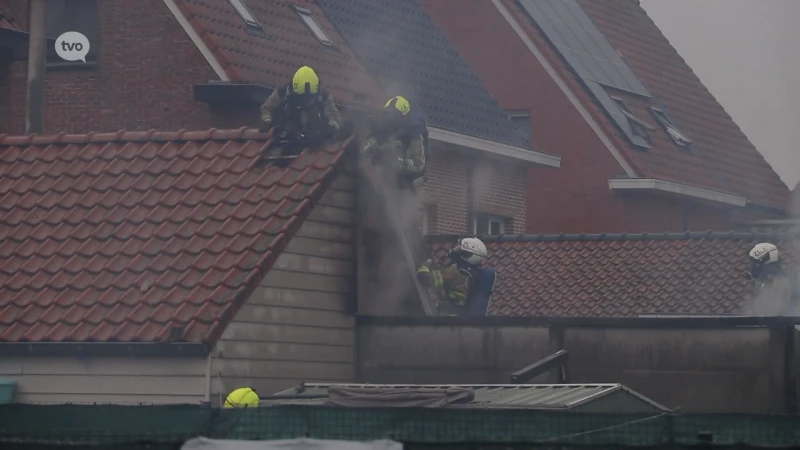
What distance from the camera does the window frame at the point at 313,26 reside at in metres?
25.2

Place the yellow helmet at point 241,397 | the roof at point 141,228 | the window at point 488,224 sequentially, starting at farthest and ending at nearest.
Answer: the window at point 488,224
the roof at point 141,228
the yellow helmet at point 241,397

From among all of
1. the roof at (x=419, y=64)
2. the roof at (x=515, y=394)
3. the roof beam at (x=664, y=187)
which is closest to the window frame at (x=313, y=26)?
the roof at (x=419, y=64)

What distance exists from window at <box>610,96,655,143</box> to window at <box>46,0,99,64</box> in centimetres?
1335

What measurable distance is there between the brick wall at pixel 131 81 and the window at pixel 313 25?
3.47 m

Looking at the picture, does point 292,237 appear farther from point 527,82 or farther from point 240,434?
point 527,82

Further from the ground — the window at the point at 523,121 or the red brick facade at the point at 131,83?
the window at the point at 523,121

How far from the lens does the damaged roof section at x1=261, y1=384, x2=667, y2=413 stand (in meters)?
11.3

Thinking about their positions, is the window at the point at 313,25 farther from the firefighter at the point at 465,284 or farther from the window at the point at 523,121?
the firefighter at the point at 465,284

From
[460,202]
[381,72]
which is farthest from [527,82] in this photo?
[381,72]

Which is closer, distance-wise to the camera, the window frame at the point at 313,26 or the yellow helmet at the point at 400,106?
the yellow helmet at the point at 400,106

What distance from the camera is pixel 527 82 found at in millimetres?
32625

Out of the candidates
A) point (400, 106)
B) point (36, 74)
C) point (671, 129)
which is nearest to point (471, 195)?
point (671, 129)

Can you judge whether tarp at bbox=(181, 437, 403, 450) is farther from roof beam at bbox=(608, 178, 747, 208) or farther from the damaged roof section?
roof beam at bbox=(608, 178, 747, 208)

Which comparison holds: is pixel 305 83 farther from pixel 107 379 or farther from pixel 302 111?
pixel 107 379
